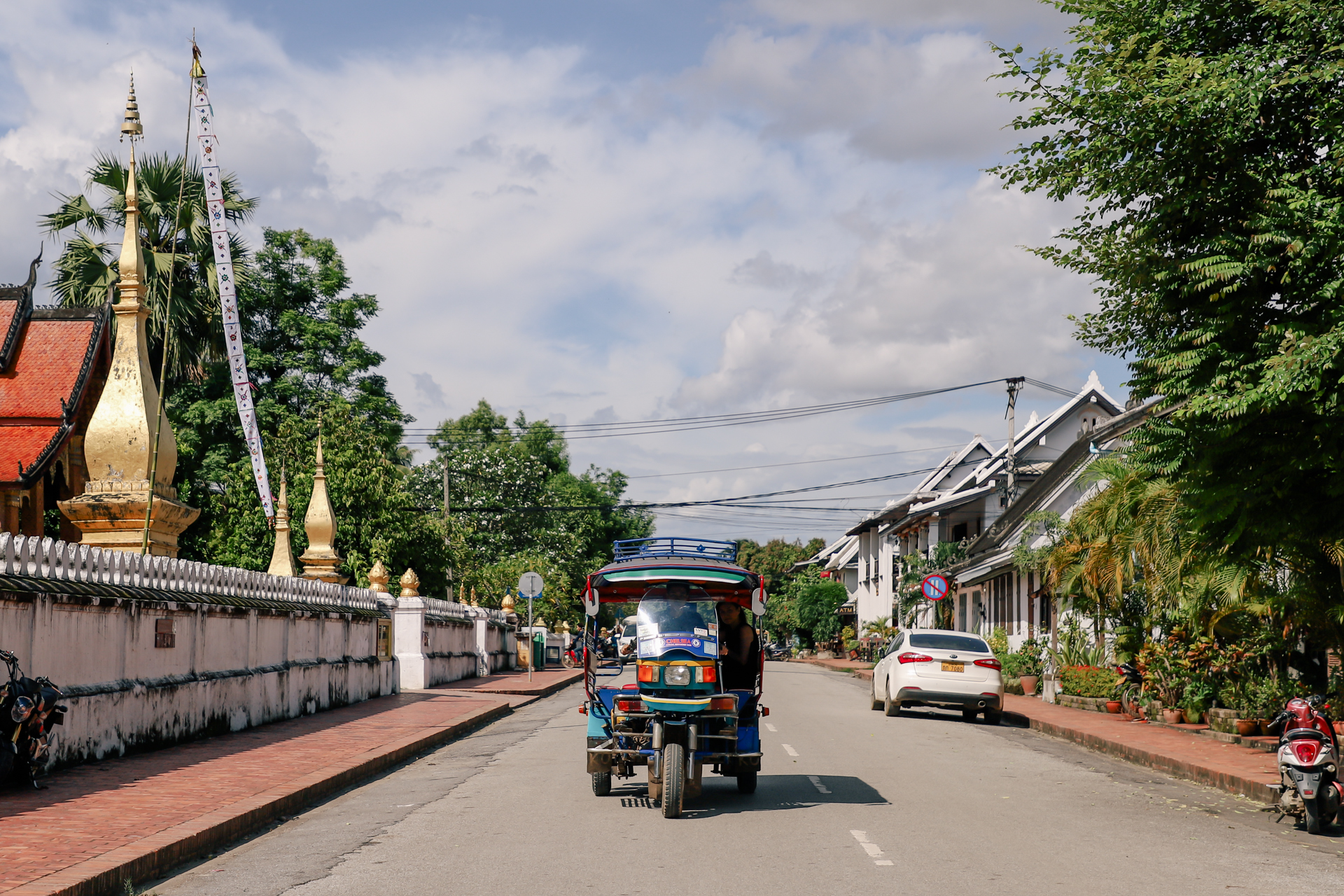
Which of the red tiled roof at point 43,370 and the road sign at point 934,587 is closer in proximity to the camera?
the red tiled roof at point 43,370

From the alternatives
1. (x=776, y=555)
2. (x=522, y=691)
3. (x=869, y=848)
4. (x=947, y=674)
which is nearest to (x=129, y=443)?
(x=869, y=848)

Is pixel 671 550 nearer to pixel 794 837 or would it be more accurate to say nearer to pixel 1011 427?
pixel 794 837

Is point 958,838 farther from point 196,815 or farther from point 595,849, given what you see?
point 196,815

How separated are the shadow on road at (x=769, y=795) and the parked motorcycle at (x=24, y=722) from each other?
4920 millimetres

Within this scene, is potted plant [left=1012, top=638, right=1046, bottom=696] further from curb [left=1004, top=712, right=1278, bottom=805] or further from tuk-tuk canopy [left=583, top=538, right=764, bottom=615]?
tuk-tuk canopy [left=583, top=538, right=764, bottom=615]

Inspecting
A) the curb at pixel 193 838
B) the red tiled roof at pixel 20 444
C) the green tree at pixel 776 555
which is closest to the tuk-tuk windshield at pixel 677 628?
the curb at pixel 193 838

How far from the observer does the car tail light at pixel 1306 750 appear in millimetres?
10312

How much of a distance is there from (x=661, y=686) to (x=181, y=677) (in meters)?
7.42

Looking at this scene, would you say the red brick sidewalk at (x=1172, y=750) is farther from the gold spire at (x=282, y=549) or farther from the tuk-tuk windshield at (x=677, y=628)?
the gold spire at (x=282, y=549)

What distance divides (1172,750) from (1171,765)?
111 cm

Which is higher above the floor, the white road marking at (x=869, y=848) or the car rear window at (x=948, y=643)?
the car rear window at (x=948, y=643)

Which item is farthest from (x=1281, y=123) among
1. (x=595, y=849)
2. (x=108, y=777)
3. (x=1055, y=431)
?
(x=1055, y=431)

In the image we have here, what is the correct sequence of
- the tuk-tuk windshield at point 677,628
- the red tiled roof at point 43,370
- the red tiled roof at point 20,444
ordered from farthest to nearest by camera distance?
the red tiled roof at point 43,370 < the red tiled roof at point 20,444 < the tuk-tuk windshield at point 677,628

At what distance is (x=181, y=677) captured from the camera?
602 inches
